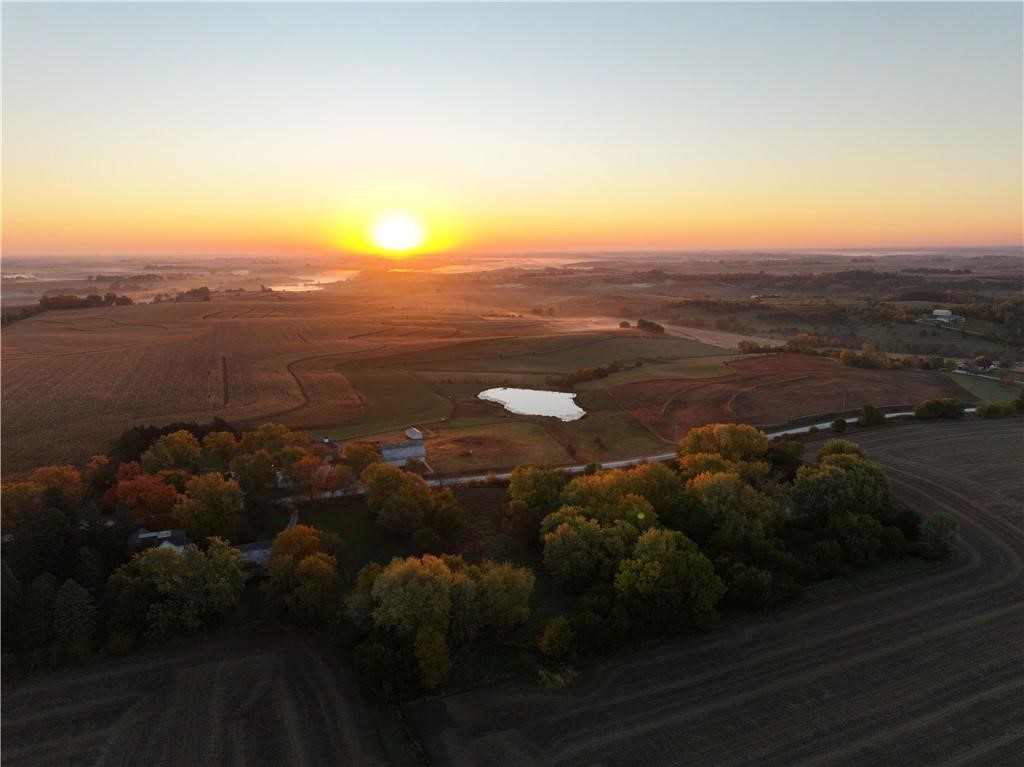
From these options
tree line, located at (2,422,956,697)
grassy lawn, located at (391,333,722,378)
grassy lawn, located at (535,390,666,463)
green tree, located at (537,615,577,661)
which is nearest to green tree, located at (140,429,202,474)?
tree line, located at (2,422,956,697)

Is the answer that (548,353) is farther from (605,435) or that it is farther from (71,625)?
(71,625)

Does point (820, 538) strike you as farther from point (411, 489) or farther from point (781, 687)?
point (411, 489)

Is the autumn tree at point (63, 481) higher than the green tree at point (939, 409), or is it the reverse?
the autumn tree at point (63, 481)

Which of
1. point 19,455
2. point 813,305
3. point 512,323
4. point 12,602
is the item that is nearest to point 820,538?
point 12,602

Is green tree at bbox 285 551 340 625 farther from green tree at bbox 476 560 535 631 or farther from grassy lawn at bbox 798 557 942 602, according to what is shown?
grassy lawn at bbox 798 557 942 602

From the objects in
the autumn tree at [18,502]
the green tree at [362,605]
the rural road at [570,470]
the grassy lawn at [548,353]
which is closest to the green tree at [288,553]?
the green tree at [362,605]

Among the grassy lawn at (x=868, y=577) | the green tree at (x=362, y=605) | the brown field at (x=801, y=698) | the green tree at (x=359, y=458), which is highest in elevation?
the green tree at (x=359, y=458)

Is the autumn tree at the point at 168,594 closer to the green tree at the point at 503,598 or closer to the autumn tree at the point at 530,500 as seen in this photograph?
the green tree at the point at 503,598
